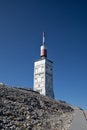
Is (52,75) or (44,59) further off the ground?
(44,59)

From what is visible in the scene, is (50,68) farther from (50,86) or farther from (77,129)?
(77,129)

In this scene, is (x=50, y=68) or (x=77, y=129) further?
(x=50, y=68)

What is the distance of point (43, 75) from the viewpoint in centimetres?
9056

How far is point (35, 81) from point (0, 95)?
67.2m

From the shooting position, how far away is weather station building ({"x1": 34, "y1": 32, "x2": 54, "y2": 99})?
289 ft

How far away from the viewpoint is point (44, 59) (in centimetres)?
9438

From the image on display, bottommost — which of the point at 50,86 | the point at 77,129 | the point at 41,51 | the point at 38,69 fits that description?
the point at 77,129

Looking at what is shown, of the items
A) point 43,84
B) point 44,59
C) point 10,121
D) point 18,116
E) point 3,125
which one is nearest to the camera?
point 3,125

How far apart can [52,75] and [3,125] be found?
8066 centimetres

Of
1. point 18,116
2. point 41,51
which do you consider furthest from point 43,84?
point 18,116

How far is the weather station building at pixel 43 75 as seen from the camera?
88.1m

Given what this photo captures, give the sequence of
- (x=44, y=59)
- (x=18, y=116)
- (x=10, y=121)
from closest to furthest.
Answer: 1. (x=10, y=121)
2. (x=18, y=116)
3. (x=44, y=59)

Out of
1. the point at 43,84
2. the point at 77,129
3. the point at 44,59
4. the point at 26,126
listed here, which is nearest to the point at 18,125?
the point at 26,126

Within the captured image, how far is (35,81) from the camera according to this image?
9200cm
